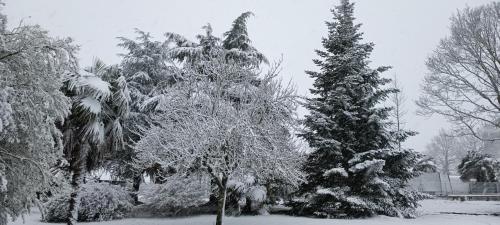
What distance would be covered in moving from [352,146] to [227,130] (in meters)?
8.55

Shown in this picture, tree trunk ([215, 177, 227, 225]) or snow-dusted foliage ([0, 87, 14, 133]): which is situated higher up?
snow-dusted foliage ([0, 87, 14, 133])

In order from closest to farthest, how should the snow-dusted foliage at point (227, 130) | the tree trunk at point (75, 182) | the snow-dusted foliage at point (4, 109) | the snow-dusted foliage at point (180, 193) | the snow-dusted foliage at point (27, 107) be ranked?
the snow-dusted foliage at point (4, 109) < the snow-dusted foliage at point (27, 107) < the snow-dusted foliage at point (227, 130) < the tree trunk at point (75, 182) < the snow-dusted foliage at point (180, 193)

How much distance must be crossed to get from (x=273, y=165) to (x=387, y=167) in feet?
25.0

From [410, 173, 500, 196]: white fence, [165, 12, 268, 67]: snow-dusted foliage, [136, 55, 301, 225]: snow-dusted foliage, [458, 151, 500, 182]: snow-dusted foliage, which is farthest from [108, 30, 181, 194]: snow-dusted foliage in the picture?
[458, 151, 500, 182]: snow-dusted foliage

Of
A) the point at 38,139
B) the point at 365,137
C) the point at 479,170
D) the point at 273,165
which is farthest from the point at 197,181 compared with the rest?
the point at 479,170

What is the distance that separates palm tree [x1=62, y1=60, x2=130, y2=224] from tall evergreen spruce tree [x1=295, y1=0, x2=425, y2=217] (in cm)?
820

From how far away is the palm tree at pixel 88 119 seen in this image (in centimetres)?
1177

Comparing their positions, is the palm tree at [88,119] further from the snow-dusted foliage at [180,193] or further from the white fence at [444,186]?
the white fence at [444,186]

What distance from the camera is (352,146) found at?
16.6 metres

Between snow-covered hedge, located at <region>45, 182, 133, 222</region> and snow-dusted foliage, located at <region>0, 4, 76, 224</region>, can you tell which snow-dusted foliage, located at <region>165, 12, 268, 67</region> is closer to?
snow-covered hedge, located at <region>45, 182, 133, 222</region>

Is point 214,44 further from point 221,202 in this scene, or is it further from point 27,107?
point 27,107

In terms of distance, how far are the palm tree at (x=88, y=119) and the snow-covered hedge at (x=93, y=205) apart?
5.29 ft

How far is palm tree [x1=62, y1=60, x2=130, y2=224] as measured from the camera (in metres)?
11.8

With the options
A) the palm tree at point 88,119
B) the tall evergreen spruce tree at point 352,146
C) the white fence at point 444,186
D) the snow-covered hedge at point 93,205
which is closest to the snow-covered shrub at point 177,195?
the snow-covered hedge at point 93,205
